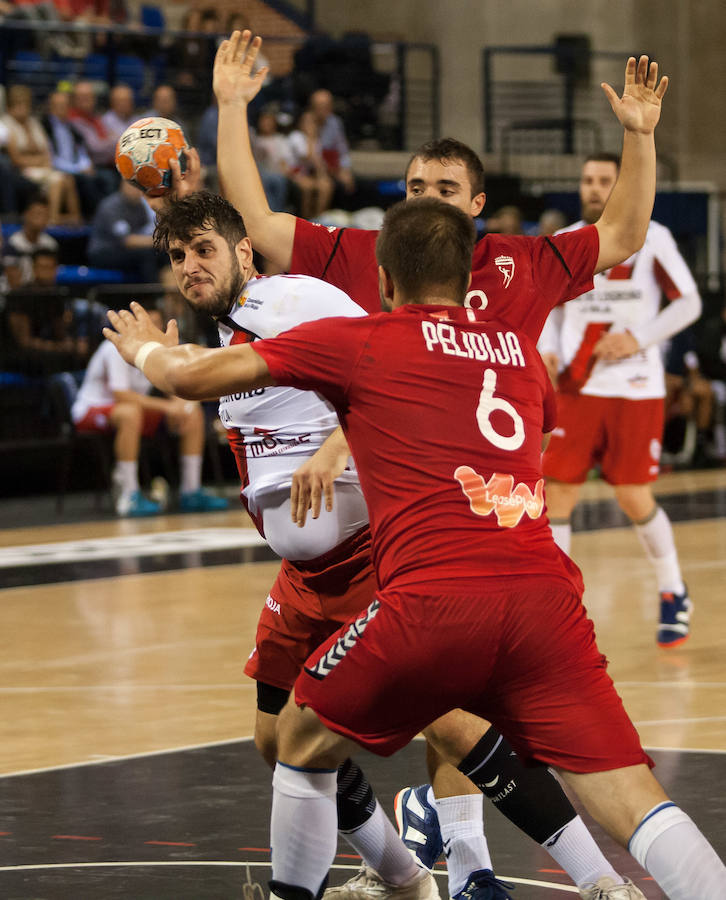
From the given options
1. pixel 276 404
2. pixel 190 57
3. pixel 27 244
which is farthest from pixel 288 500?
pixel 190 57

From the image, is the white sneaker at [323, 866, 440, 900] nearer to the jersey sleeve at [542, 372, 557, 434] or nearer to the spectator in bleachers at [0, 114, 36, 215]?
the jersey sleeve at [542, 372, 557, 434]

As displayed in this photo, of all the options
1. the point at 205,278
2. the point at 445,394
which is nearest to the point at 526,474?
the point at 445,394

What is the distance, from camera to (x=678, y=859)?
3213 mm

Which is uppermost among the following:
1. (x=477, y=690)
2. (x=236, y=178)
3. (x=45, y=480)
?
(x=236, y=178)

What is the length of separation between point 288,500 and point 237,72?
4.46 ft

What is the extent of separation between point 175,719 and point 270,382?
330cm

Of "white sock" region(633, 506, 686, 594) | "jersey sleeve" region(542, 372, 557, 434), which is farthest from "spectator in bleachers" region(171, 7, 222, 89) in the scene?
"jersey sleeve" region(542, 372, 557, 434)

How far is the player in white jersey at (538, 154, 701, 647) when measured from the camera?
25.3ft

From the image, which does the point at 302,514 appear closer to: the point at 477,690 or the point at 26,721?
the point at 477,690

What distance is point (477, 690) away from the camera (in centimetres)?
336

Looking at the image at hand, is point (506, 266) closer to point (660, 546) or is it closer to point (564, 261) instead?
point (564, 261)

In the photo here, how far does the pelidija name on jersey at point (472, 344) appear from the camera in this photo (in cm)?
341

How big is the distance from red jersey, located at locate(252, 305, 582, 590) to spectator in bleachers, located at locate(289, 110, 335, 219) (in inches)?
544

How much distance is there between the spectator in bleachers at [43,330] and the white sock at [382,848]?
10149mm
